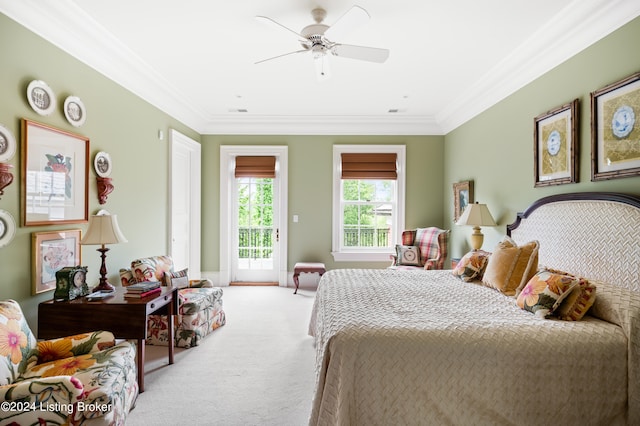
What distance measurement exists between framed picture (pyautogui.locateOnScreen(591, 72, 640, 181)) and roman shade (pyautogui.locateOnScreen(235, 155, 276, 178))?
4.31 metres

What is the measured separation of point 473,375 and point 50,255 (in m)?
2.95

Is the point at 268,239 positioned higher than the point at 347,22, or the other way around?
the point at 347,22

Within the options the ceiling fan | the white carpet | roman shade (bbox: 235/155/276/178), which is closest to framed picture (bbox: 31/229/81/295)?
the white carpet

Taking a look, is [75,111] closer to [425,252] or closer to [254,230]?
[254,230]

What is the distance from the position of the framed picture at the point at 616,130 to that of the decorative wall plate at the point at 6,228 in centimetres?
403

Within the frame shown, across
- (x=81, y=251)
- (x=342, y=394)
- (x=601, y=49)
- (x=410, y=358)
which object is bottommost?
(x=342, y=394)

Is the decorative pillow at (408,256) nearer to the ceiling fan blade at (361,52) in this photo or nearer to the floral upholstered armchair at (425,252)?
the floral upholstered armchair at (425,252)

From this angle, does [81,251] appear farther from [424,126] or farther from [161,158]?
[424,126]

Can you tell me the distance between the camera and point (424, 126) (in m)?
5.66

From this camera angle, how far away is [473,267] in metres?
3.20

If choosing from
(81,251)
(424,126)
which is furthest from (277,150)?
(81,251)

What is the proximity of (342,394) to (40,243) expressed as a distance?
2353mm

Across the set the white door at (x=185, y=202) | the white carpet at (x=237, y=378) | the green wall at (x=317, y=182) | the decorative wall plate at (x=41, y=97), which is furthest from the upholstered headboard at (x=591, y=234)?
the white door at (x=185, y=202)

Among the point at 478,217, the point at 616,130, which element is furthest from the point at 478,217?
the point at 616,130
